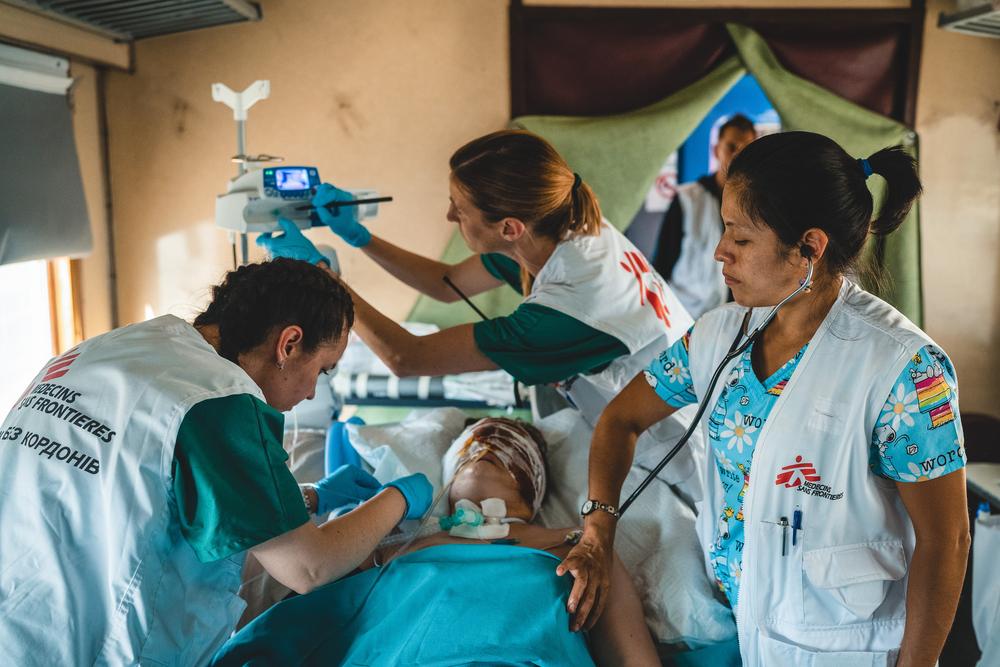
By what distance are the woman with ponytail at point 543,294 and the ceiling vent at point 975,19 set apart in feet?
6.48

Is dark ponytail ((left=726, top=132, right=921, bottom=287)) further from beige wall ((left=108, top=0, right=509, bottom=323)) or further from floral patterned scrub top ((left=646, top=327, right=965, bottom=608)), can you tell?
beige wall ((left=108, top=0, right=509, bottom=323))

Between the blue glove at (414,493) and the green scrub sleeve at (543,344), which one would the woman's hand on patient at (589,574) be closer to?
the blue glove at (414,493)

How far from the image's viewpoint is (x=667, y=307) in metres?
1.97

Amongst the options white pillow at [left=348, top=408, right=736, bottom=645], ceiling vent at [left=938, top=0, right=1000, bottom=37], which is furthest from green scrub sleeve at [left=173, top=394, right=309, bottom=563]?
ceiling vent at [left=938, top=0, right=1000, bottom=37]

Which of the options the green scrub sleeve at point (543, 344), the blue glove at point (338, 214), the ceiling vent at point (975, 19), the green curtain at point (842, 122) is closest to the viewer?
the green scrub sleeve at point (543, 344)

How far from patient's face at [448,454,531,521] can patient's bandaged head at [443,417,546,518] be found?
20 millimetres

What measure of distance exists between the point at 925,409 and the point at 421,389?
214cm

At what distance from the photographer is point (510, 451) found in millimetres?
1990

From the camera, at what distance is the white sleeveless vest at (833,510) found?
3.99 ft

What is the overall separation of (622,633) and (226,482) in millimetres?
782

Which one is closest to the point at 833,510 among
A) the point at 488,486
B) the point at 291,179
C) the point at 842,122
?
the point at 488,486

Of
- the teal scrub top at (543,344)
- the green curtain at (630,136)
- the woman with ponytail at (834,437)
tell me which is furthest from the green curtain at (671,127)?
the woman with ponytail at (834,437)

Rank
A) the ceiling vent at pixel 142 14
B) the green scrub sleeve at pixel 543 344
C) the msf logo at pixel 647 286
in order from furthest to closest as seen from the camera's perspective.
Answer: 1. the ceiling vent at pixel 142 14
2. the msf logo at pixel 647 286
3. the green scrub sleeve at pixel 543 344

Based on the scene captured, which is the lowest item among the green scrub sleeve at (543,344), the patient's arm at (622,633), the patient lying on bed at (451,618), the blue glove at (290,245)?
the patient's arm at (622,633)
